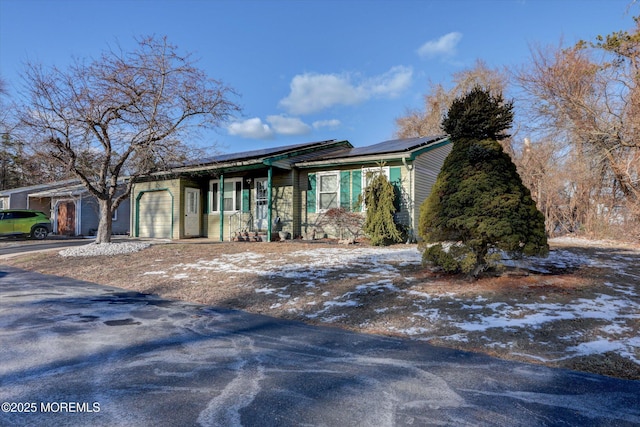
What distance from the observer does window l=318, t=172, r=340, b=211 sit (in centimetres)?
1368

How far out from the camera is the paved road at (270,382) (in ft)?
8.18

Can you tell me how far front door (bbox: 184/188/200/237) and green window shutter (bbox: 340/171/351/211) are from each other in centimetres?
716

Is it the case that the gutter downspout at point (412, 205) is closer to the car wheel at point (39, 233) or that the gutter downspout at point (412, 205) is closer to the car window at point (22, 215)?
the car wheel at point (39, 233)

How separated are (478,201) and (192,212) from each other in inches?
530

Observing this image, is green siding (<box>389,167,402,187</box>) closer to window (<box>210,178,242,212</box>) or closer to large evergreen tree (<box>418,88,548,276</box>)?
large evergreen tree (<box>418,88,548,276</box>)

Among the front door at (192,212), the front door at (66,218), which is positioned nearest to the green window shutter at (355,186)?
the front door at (192,212)

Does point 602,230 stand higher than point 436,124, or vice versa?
point 436,124

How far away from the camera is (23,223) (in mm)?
18781

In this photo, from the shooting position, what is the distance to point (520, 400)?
2.74 m

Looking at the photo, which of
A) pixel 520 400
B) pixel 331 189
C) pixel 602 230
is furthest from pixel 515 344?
pixel 602 230

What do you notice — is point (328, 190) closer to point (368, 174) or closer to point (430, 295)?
point (368, 174)

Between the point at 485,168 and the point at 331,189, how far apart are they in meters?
7.93

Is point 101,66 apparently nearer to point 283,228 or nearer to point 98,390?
point 283,228

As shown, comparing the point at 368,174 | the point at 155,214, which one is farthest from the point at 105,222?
the point at 368,174
